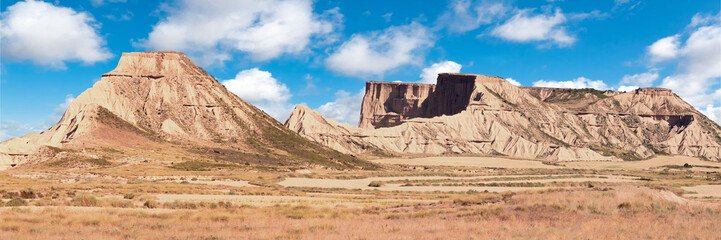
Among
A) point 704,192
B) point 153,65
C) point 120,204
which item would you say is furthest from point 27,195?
point 153,65

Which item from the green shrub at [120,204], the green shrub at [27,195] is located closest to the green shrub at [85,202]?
the green shrub at [120,204]

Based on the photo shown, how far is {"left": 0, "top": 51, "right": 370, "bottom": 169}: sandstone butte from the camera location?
94.2 metres

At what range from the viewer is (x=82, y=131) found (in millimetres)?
90625

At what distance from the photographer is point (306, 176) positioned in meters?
73.7

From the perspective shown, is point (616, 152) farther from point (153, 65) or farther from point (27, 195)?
point (27, 195)

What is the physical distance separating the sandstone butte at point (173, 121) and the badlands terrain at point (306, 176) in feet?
1.16

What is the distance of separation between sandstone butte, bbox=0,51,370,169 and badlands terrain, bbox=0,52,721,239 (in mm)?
353

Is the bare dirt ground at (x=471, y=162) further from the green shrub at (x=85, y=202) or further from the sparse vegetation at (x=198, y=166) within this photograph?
the green shrub at (x=85, y=202)

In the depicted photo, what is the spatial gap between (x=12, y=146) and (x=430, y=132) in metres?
126

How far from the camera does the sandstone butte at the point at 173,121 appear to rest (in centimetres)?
9421

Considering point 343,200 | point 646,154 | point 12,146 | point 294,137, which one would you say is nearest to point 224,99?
point 294,137

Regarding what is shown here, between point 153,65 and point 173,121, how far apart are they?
767 inches

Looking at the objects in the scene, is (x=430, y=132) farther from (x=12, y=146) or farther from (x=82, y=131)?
(x=12, y=146)

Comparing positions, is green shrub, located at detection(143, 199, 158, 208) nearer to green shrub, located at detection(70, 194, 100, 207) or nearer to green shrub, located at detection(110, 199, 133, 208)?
green shrub, located at detection(110, 199, 133, 208)
